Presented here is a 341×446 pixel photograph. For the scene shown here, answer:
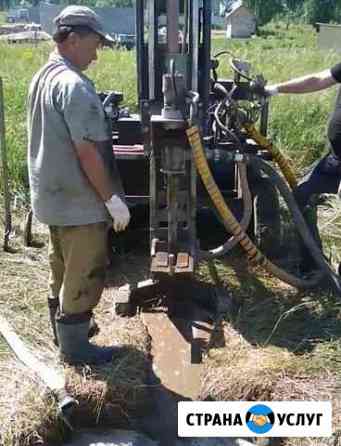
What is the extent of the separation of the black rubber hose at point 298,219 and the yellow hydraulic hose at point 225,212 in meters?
0.15

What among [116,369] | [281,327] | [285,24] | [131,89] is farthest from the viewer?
[285,24]

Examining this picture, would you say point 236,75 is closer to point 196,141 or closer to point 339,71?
point 339,71

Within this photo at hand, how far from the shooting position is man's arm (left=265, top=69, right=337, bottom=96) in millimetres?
4266

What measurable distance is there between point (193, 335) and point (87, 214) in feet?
4.05

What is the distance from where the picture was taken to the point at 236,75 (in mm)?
4551

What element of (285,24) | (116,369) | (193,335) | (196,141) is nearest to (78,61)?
(196,141)

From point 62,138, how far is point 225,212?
4.00 ft

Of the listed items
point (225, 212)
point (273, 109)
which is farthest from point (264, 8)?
point (225, 212)

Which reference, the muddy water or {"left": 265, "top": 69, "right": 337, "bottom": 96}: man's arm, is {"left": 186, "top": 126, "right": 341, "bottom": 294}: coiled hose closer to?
the muddy water

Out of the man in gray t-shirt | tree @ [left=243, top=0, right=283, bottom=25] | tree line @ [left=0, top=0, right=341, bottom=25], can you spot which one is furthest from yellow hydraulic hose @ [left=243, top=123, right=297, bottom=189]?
tree @ [left=243, top=0, right=283, bottom=25]

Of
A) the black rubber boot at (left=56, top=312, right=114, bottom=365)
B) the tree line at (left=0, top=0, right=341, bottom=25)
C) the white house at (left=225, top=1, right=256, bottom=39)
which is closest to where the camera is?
the black rubber boot at (left=56, top=312, right=114, bottom=365)

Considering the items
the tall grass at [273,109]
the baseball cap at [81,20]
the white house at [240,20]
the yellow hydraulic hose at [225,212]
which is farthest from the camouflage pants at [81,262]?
the white house at [240,20]

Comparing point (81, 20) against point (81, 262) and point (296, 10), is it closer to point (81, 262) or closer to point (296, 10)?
point (81, 262)

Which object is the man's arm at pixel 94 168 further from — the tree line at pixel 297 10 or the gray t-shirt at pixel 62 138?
the tree line at pixel 297 10
